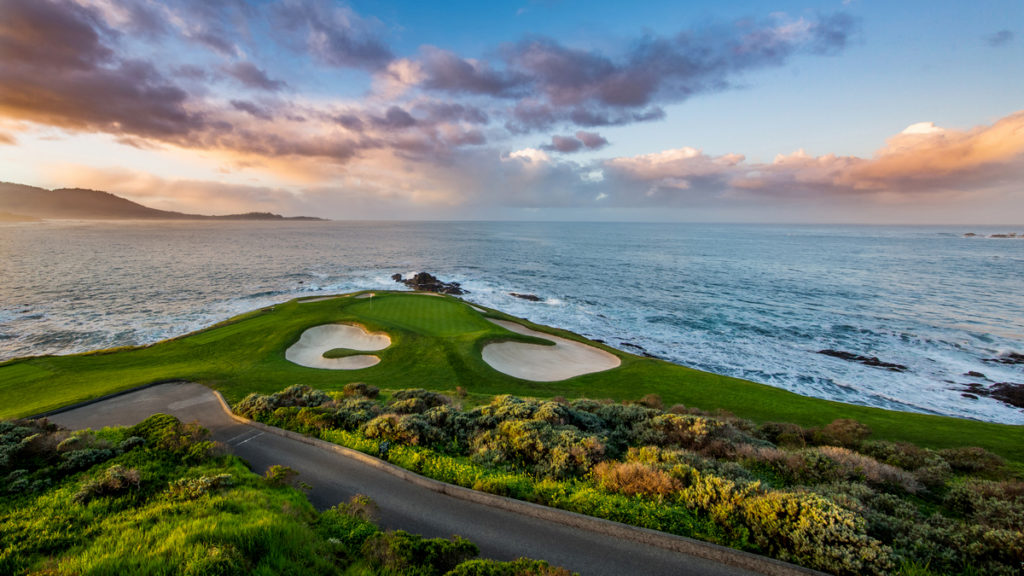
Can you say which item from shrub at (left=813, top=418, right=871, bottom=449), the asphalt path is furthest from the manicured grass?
the asphalt path

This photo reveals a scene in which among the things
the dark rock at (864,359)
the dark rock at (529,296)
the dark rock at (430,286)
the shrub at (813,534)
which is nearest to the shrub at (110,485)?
the shrub at (813,534)

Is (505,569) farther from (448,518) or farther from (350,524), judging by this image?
(350,524)

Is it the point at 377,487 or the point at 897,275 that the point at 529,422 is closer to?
the point at 377,487

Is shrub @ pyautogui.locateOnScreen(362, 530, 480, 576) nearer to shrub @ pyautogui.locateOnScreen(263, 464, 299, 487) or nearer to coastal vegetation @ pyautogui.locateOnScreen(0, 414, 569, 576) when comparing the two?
coastal vegetation @ pyautogui.locateOnScreen(0, 414, 569, 576)

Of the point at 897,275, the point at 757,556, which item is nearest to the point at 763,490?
the point at 757,556

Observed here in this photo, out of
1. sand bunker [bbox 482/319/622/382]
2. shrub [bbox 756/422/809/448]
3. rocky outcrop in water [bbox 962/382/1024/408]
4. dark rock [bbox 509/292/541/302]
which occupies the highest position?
shrub [bbox 756/422/809/448]

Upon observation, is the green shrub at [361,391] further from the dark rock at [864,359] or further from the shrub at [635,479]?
the dark rock at [864,359]
